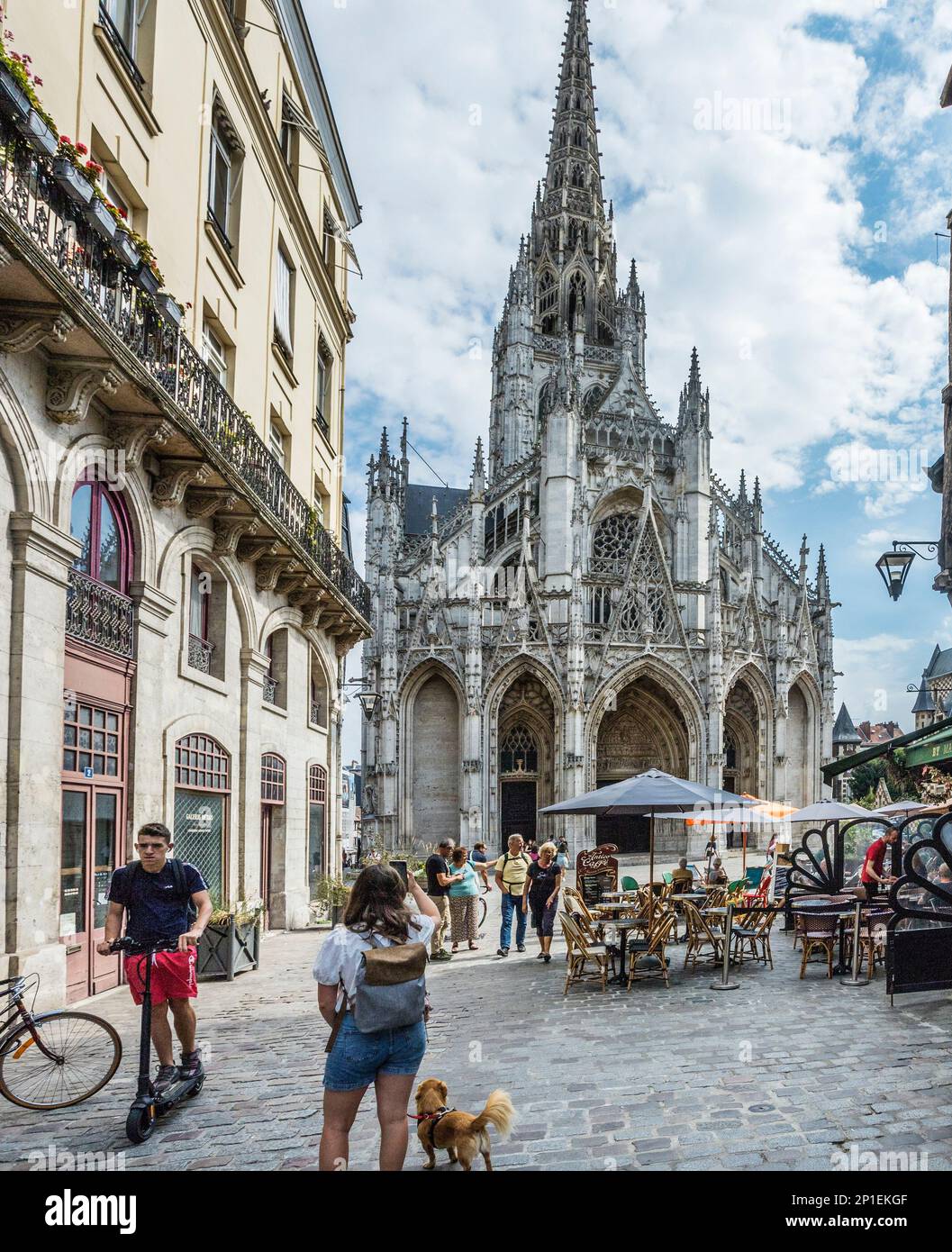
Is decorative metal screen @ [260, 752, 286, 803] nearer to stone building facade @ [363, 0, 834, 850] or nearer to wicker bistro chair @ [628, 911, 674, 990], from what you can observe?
wicker bistro chair @ [628, 911, 674, 990]

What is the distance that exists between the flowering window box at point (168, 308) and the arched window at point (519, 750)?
29.2m

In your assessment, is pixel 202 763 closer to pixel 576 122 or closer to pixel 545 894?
pixel 545 894

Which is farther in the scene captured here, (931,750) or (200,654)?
(200,654)

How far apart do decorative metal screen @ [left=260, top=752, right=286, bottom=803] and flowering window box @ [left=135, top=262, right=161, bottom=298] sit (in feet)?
23.5

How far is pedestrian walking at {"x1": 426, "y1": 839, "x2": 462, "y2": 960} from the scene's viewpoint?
11.8 m

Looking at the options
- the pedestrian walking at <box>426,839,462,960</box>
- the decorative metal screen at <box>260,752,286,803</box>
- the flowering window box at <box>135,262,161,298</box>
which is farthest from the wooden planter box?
the flowering window box at <box>135,262,161,298</box>

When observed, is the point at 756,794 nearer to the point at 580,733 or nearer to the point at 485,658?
the point at 580,733

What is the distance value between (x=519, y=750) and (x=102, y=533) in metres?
29.6

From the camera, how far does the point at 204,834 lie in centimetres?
1209

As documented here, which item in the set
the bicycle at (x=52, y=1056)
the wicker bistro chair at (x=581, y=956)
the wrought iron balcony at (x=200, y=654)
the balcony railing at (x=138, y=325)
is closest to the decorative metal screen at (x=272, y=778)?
the wrought iron balcony at (x=200, y=654)

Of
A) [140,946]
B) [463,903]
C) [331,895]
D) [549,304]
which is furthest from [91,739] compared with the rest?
[549,304]

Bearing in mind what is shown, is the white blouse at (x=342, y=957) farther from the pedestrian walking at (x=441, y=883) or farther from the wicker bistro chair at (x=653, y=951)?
the pedestrian walking at (x=441, y=883)
